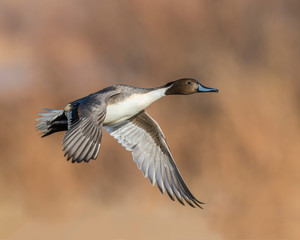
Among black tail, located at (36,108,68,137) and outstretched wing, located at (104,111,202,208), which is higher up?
black tail, located at (36,108,68,137)

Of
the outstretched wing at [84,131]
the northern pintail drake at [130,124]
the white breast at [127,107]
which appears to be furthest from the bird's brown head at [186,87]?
the outstretched wing at [84,131]

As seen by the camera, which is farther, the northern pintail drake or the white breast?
the white breast

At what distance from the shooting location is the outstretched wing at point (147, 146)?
2.59 m

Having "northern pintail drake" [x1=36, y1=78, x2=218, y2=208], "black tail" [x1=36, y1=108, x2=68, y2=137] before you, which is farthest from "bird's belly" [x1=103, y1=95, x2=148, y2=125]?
"black tail" [x1=36, y1=108, x2=68, y2=137]

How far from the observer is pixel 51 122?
97.6 inches

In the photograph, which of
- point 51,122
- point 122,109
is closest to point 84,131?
point 122,109

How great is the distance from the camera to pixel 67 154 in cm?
179

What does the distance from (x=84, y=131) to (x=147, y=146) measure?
2.70ft

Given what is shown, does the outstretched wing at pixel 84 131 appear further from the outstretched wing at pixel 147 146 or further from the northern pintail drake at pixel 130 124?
the outstretched wing at pixel 147 146

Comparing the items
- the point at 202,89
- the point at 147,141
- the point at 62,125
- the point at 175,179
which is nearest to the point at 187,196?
the point at 175,179

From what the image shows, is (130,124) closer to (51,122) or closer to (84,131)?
(51,122)

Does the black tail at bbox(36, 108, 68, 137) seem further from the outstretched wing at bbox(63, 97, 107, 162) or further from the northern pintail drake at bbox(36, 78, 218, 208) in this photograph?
the outstretched wing at bbox(63, 97, 107, 162)

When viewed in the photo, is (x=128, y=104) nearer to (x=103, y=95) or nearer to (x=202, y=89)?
(x=103, y=95)

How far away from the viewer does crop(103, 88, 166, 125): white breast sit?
7.68 ft
